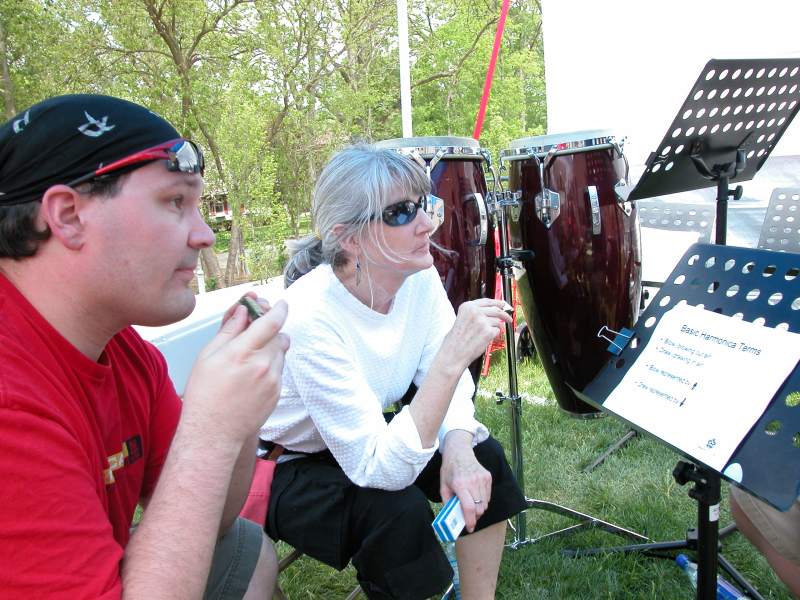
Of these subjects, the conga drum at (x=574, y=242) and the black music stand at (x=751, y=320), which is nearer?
the black music stand at (x=751, y=320)

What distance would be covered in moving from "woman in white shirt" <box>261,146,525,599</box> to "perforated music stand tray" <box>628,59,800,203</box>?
0.76 meters

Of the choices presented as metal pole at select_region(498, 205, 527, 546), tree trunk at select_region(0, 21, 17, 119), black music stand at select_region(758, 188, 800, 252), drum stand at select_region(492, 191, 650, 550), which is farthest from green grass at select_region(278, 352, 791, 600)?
tree trunk at select_region(0, 21, 17, 119)

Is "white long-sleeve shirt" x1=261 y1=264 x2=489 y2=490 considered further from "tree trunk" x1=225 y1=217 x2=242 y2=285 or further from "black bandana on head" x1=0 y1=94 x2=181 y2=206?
"tree trunk" x1=225 y1=217 x2=242 y2=285

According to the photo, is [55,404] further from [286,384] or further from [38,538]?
[286,384]

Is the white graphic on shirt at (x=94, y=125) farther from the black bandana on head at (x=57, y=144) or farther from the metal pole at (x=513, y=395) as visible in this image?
the metal pole at (x=513, y=395)

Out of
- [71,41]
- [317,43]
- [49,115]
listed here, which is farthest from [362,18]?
[49,115]

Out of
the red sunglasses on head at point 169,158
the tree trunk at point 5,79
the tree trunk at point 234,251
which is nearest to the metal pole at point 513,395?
the red sunglasses on head at point 169,158

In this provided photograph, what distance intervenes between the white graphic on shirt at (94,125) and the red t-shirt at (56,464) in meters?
0.28

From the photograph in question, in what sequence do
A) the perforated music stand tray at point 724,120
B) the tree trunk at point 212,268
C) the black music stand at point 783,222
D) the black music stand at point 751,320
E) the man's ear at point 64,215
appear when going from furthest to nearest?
the tree trunk at point 212,268 → the black music stand at point 783,222 → the perforated music stand tray at point 724,120 → the black music stand at point 751,320 → the man's ear at point 64,215

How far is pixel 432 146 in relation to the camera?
2.71m

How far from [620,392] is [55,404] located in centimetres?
126

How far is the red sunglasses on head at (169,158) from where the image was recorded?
1.02m

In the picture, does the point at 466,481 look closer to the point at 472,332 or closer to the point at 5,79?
the point at 472,332

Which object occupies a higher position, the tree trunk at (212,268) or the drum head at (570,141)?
the drum head at (570,141)
